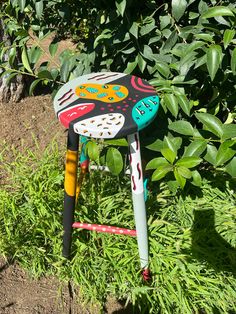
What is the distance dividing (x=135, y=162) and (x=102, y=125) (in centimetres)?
25

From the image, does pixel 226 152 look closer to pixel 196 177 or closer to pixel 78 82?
pixel 196 177

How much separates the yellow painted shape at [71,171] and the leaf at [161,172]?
14.5 inches

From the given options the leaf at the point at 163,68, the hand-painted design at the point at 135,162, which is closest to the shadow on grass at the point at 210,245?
the hand-painted design at the point at 135,162

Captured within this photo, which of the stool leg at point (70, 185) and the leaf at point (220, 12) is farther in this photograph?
the stool leg at point (70, 185)

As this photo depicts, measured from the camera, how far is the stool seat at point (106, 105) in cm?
155

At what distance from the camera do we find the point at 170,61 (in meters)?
2.02

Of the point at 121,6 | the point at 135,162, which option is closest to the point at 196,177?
the point at 135,162

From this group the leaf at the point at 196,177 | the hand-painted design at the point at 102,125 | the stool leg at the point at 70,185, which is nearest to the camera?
the hand-painted design at the point at 102,125

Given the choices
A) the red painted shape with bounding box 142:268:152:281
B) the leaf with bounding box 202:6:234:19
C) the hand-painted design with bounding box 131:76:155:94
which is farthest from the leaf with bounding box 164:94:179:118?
the red painted shape with bounding box 142:268:152:281

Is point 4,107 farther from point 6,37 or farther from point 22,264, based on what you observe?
point 22,264

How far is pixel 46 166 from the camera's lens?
8.63 ft

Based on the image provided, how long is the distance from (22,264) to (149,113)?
129cm

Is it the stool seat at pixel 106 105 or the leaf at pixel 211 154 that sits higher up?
the stool seat at pixel 106 105

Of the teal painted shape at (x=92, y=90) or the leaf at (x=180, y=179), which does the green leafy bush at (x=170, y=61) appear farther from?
the teal painted shape at (x=92, y=90)
